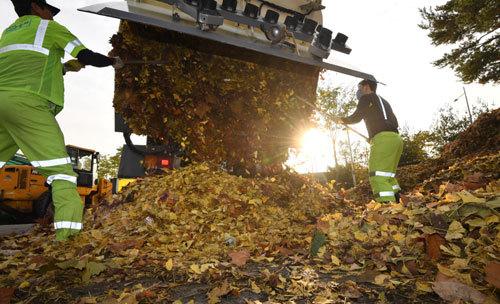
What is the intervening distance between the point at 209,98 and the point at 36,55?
1.78 m

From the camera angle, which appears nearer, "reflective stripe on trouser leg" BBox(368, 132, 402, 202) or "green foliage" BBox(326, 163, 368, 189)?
"reflective stripe on trouser leg" BBox(368, 132, 402, 202)

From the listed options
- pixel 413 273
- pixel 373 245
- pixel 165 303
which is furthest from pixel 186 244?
pixel 413 273

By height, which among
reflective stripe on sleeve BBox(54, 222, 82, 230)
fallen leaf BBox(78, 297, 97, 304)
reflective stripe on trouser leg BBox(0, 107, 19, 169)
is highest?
reflective stripe on trouser leg BBox(0, 107, 19, 169)

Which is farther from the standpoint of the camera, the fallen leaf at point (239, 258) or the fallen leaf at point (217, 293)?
the fallen leaf at point (239, 258)

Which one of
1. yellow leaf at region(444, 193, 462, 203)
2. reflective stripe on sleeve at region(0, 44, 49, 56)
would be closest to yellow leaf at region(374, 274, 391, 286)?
yellow leaf at region(444, 193, 462, 203)

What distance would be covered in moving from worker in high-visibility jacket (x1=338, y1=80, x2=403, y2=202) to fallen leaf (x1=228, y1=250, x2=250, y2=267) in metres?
2.51

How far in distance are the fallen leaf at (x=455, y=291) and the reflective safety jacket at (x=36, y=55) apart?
2.93m

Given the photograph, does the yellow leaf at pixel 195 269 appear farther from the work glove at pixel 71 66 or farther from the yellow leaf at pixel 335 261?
the work glove at pixel 71 66

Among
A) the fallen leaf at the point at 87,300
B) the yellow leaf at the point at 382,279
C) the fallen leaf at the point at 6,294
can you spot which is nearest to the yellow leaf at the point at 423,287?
the yellow leaf at the point at 382,279

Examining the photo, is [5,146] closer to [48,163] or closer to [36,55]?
[48,163]

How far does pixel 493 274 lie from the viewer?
138cm

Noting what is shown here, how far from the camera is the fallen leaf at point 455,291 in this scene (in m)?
1.39

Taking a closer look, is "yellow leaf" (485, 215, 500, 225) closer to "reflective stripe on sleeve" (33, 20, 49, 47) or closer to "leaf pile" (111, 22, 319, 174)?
"leaf pile" (111, 22, 319, 174)

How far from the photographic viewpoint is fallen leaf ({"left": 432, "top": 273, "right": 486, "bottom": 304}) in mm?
1391
